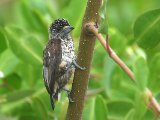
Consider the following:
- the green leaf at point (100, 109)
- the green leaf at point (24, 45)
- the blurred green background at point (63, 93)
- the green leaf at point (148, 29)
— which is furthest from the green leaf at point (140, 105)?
the green leaf at point (24, 45)

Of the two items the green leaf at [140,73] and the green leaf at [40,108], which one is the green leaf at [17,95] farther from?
the green leaf at [140,73]

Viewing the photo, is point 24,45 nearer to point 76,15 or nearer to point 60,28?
point 76,15

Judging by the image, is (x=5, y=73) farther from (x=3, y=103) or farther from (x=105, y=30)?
(x=105, y=30)

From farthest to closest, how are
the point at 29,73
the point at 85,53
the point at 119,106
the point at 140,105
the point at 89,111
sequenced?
1. the point at 29,73
2. the point at 119,106
3. the point at 89,111
4. the point at 140,105
5. the point at 85,53

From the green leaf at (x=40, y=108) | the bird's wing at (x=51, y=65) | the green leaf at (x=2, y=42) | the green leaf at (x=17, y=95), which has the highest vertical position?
the green leaf at (x=2, y=42)

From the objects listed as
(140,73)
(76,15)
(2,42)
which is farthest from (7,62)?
(140,73)

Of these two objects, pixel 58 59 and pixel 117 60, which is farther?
pixel 58 59

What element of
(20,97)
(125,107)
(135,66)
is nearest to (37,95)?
(20,97)
